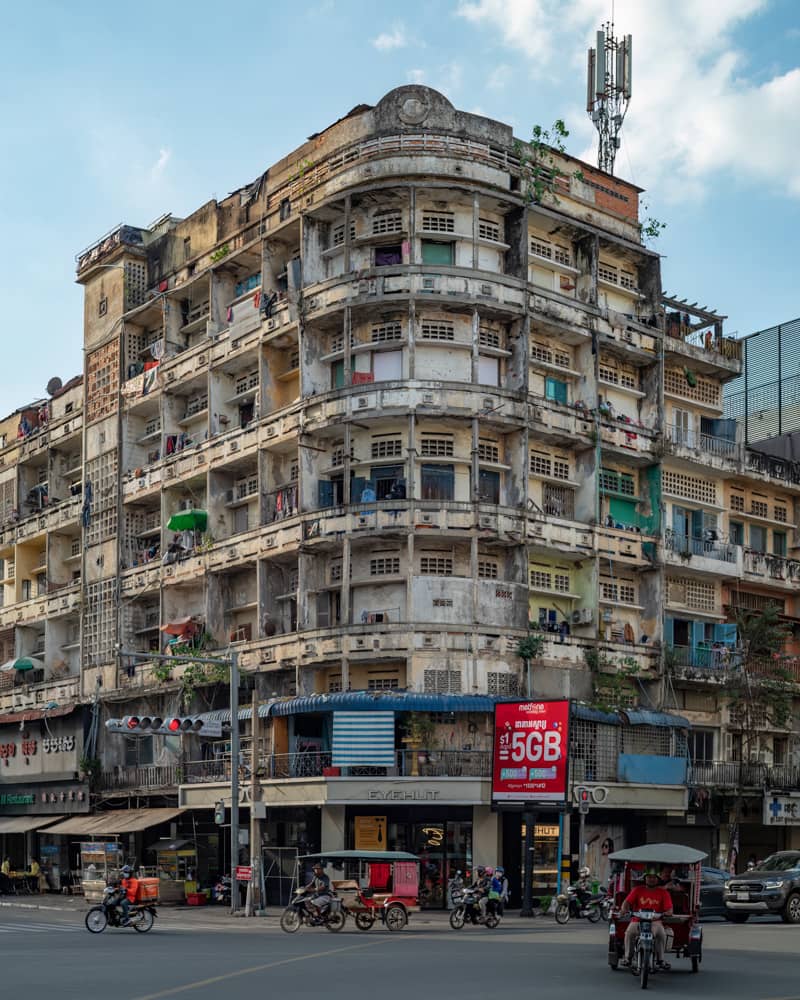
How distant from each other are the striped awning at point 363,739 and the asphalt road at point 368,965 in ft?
35.2

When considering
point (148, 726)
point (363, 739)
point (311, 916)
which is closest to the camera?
point (311, 916)

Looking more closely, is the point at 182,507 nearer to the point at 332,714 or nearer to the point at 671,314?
the point at 332,714

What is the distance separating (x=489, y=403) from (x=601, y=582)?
7946mm

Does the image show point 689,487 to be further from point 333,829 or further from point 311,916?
point 311,916

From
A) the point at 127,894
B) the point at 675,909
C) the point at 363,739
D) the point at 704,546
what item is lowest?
the point at 127,894

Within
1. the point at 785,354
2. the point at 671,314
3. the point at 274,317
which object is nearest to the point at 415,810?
the point at 274,317

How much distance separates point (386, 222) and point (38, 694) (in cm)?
2702

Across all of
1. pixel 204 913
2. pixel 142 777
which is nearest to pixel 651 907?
pixel 204 913

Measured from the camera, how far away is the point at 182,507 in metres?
56.5

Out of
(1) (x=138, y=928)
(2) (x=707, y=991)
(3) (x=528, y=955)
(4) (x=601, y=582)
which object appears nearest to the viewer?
(2) (x=707, y=991)

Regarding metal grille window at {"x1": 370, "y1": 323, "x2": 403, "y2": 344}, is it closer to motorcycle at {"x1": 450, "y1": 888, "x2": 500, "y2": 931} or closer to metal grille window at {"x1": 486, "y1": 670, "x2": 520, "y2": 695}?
metal grille window at {"x1": 486, "y1": 670, "x2": 520, "y2": 695}

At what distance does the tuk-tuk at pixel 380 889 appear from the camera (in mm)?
32750

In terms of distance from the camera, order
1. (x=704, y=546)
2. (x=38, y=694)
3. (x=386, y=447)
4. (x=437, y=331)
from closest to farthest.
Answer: (x=386, y=447) → (x=437, y=331) → (x=704, y=546) → (x=38, y=694)

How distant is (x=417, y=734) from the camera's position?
1756 inches
